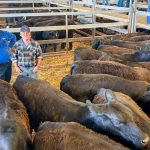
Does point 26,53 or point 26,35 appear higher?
point 26,35

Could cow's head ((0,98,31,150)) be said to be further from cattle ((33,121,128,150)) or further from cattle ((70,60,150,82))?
cattle ((70,60,150,82))

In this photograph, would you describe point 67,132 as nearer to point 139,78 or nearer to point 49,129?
point 49,129

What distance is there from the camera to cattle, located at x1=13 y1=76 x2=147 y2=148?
271cm

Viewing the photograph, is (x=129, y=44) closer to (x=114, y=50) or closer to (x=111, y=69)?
(x=114, y=50)

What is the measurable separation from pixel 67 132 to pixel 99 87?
5.03 ft

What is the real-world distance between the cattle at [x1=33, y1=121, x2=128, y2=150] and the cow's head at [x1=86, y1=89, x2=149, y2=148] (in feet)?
0.43

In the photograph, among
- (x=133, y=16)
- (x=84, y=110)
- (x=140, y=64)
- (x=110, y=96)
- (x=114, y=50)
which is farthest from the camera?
(x=133, y=16)

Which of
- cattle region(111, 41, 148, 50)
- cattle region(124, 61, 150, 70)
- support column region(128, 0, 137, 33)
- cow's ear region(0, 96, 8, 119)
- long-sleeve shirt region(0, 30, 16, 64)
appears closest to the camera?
cow's ear region(0, 96, 8, 119)

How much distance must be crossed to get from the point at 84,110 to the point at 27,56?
6.66 feet

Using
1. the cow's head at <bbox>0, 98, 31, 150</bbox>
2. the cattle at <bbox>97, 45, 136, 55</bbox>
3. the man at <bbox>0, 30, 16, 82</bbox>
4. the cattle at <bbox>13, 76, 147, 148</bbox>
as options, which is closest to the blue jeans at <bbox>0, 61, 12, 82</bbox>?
the man at <bbox>0, 30, 16, 82</bbox>

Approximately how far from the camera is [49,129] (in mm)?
2836

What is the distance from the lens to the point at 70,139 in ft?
8.68

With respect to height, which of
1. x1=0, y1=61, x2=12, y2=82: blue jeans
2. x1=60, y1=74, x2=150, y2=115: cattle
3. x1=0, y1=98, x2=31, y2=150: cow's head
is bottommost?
x1=0, y1=61, x2=12, y2=82: blue jeans

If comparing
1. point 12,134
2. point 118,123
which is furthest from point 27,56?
point 118,123
